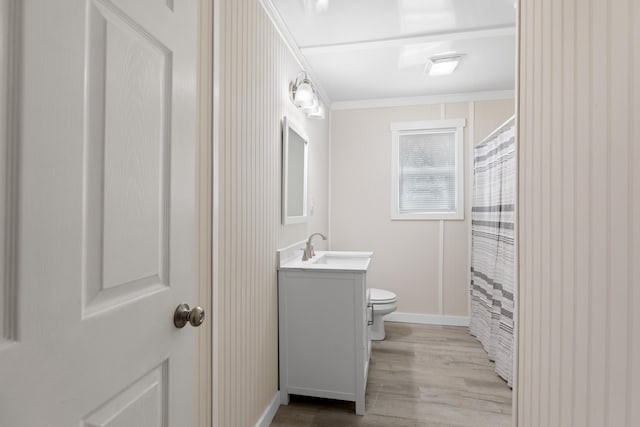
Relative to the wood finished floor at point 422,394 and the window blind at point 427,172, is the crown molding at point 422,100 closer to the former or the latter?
the window blind at point 427,172

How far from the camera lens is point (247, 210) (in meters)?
1.67

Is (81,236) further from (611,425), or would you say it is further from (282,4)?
(282,4)

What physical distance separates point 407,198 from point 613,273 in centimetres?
288

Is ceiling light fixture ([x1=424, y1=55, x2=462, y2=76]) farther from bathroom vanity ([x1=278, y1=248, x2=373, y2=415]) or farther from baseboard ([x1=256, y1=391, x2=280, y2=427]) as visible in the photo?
baseboard ([x1=256, y1=391, x2=280, y2=427])

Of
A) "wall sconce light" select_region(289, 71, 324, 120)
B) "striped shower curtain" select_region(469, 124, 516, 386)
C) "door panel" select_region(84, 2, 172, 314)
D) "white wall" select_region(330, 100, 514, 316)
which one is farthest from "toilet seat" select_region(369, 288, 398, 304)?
"door panel" select_region(84, 2, 172, 314)

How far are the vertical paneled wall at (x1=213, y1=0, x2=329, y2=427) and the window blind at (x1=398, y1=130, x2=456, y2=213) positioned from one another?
1.86 meters

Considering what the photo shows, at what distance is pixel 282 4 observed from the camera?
6.45 ft

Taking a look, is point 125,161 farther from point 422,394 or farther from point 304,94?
point 422,394

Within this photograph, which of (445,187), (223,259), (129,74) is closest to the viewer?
(129,74)

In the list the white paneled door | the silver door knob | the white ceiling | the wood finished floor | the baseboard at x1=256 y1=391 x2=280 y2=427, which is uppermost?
the white ceiling

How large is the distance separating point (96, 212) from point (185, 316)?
14.8 inches

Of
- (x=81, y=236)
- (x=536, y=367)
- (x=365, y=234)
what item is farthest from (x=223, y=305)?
(x=365, y=234)

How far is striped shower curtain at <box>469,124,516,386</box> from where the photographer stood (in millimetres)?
2361

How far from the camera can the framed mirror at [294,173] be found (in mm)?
2230
